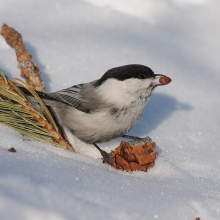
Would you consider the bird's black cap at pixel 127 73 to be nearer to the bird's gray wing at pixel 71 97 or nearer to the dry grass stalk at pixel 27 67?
the bird's gray wing at pixel 71 97

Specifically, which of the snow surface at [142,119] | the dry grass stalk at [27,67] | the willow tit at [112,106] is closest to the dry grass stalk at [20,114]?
the snow surface at [142,119]

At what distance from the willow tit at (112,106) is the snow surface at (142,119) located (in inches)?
4.8

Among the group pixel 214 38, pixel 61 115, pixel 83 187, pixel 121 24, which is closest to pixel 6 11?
pixel 121 24

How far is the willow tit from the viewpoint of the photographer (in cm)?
222

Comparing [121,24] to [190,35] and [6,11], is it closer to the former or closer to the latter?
[190,35]

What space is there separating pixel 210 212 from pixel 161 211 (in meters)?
0.23

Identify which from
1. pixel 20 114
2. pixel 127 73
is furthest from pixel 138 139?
pixel 20 114

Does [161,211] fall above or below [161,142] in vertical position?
above

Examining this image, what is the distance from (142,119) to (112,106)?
641mm

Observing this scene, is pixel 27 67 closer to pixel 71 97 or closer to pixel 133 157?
pixel 71 97

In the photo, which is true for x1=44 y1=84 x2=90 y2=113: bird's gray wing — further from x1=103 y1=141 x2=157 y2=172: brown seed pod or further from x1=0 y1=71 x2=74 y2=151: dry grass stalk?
x1=103 y1=141 x2=157 y2=172: brown seed pod

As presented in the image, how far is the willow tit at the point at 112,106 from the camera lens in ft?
7.28

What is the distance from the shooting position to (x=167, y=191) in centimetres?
164

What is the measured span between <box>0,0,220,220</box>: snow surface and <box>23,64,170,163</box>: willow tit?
121 mm
